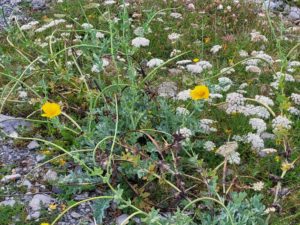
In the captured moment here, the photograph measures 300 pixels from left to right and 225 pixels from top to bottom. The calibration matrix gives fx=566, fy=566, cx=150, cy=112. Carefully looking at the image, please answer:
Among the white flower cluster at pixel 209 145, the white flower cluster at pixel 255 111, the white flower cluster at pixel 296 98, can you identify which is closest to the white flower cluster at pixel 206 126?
the white flower cluster at pixel 209 145

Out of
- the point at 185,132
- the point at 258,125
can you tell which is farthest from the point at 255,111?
the point at 185,132

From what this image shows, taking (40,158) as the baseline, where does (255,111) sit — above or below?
above

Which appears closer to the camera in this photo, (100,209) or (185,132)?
(100,209)

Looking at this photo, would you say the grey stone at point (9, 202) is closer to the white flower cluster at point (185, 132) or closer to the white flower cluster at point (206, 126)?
the white flower cluster at point (185, 132)

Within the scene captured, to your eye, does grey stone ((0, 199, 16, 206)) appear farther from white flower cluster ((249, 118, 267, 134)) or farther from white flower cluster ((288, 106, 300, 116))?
white flower cluster ((288, 106, 300, 116))

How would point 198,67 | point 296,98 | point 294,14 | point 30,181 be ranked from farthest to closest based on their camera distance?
point 294,14 → point 198,67 → point 296,98 → point 30,181

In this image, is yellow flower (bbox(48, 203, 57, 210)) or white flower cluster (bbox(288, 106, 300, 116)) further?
white flower cluster (bbox(288, 106, 300, 116))

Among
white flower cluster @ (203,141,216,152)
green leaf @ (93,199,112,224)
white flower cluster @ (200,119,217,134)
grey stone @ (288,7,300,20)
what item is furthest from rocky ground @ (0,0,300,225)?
grey stone @ (288,7,300,20)

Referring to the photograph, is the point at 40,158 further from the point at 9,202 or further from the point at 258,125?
the point at 258,125
